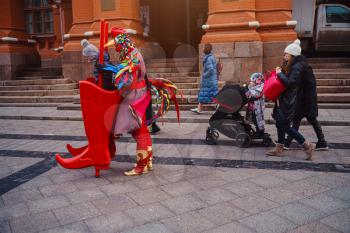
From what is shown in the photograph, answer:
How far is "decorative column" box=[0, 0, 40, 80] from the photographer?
1451 cm

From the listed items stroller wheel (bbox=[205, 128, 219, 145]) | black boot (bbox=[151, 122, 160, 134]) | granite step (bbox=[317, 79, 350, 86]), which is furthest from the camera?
granite step (bbox=[317, 79, 350, 86])

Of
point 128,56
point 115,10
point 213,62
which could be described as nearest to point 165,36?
point 115,10

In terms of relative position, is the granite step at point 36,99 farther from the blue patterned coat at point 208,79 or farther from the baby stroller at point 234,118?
the baby stroller at point 234,118

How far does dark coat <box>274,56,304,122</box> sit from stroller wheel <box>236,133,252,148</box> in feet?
3.29

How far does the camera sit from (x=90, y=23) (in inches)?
517

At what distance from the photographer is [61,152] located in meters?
6.24

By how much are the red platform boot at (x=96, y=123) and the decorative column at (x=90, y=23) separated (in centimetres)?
814

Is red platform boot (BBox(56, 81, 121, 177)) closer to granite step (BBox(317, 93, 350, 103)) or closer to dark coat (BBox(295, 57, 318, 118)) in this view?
dark coat (BBox(295, 57, 318, 118))

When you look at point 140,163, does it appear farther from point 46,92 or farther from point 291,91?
point 46,92

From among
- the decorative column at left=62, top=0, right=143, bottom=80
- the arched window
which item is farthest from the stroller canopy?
the arched window

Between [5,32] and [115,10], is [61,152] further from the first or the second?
[5,32]

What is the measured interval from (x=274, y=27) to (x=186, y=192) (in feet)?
28.3

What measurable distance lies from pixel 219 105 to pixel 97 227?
361 centimetres

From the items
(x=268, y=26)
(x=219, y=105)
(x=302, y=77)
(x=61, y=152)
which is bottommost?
(x=61, y=152)
